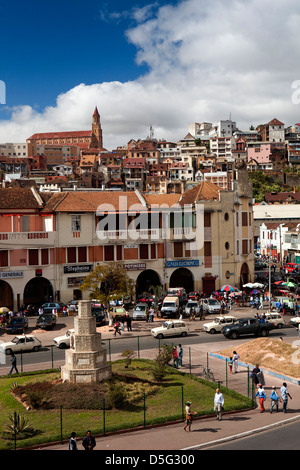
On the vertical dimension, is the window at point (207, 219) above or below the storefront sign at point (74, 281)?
above

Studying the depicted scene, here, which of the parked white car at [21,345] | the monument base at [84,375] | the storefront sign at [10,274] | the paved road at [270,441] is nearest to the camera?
the paved road at [270,441]

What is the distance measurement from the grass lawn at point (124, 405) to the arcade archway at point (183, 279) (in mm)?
27731

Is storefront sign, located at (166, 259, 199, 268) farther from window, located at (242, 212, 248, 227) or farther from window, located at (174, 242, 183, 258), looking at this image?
window, located at (242, 212, 248, 227)

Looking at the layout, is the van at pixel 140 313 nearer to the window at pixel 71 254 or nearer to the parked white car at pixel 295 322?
the window at pixel 71 254

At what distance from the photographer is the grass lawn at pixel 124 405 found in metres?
19.5

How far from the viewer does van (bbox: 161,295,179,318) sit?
43.8m

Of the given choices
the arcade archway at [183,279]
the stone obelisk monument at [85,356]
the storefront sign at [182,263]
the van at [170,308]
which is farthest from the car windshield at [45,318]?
the arcade archway at [183,279]

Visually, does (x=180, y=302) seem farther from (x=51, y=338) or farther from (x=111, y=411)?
(x=111, y=411)

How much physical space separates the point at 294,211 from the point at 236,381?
8285cm

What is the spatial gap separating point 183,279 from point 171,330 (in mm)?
18868

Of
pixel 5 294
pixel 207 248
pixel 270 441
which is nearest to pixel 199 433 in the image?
pixel 270 441

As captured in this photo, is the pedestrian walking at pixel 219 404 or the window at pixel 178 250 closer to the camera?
the pedestrian walking at pixel 219 404

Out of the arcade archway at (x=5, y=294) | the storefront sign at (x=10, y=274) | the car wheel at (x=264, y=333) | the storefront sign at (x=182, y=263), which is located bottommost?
the car wheel at (x=264, y=333)

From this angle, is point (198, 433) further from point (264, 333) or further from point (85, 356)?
point (264, 333)
